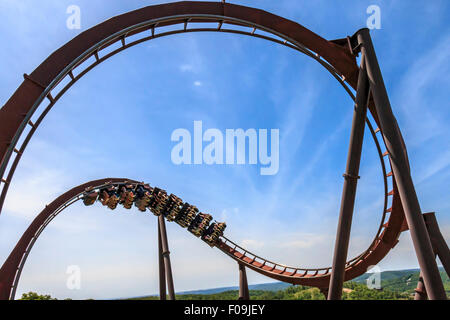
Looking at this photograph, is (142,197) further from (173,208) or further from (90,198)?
(90,198)

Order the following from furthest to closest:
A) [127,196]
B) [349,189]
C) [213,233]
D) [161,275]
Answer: [161,275] → [213,233] → [127,196] → [349,189]

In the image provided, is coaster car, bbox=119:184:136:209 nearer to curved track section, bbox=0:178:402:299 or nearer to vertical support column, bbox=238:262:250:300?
curved track section, bbox=0:178:402:299

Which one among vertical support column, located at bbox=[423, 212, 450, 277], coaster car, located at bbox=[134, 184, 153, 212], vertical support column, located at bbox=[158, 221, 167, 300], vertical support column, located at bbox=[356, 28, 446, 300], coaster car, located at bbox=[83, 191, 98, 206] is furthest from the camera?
vertical support column, located at bbox=[158, 221, 167, 300]

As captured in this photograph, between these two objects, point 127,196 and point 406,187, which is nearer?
point 406,187

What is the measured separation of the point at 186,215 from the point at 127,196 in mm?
2578

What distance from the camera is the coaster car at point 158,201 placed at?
40.9 feet

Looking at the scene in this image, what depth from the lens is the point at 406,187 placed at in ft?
14.7

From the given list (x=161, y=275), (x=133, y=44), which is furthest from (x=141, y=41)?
(x=161, y=275)

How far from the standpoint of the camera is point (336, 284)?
535cm

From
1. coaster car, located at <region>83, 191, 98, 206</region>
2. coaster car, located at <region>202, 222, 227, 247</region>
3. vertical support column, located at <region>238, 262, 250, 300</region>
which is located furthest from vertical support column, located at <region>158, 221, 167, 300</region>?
vertical support column, located at <region>238, 262, 250, 300</region>

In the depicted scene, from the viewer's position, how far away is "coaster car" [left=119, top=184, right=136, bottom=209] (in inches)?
476
